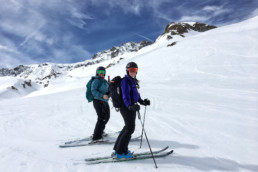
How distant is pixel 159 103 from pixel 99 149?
6.16 metres

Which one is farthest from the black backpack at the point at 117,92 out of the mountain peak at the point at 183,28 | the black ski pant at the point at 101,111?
the mountain peak at the point at 183,28

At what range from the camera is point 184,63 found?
19.7 metres

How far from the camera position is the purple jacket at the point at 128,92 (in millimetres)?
3543

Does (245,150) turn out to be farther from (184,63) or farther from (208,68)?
(184,63)

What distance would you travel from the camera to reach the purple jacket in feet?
11.6

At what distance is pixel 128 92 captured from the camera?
3611mm

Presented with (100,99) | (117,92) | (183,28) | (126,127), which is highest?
(183,28)

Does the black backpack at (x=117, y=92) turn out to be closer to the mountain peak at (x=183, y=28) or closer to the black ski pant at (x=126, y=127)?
the black ski pant at (x=126, y=127)

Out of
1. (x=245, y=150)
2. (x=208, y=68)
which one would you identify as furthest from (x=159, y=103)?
(x=208, y=68)

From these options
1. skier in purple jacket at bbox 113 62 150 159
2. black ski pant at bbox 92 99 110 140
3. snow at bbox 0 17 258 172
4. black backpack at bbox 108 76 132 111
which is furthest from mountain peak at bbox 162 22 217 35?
black backpack at bbox 108 76 132 111

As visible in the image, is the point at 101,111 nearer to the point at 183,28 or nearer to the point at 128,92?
the point at 128,92

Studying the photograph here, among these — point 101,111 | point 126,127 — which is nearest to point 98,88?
point 101,111

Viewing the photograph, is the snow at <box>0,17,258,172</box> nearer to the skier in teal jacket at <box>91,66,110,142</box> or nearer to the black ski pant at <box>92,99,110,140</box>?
the black ski pant at <box>92,99,110,140</box>

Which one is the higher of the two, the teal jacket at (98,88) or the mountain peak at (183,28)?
the mountain peak at (183,28)
